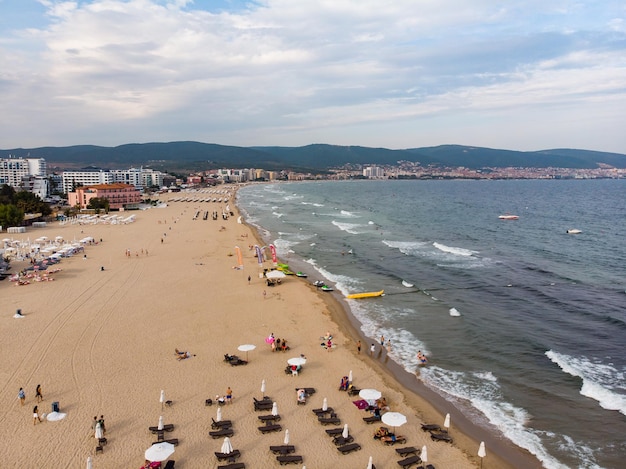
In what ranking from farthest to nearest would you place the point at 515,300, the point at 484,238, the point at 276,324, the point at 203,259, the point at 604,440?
the point at 484,238, the point at 203,259, the point at 515,300, the point at 276,324, the point at 604,440

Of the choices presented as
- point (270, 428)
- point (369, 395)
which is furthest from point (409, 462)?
point (270, 428)

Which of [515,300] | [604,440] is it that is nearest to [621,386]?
[604,440]

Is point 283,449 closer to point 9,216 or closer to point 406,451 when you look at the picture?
point 406,451

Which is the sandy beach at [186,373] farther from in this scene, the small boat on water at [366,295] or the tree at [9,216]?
the tree at [9,216]

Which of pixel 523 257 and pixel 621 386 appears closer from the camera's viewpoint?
pixel 621 386

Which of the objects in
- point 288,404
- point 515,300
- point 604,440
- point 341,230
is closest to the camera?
point 604,440

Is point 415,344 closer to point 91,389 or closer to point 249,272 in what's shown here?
point 91,389

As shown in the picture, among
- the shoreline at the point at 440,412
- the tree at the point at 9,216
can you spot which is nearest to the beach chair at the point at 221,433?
the shoreline at the point at 440,412
